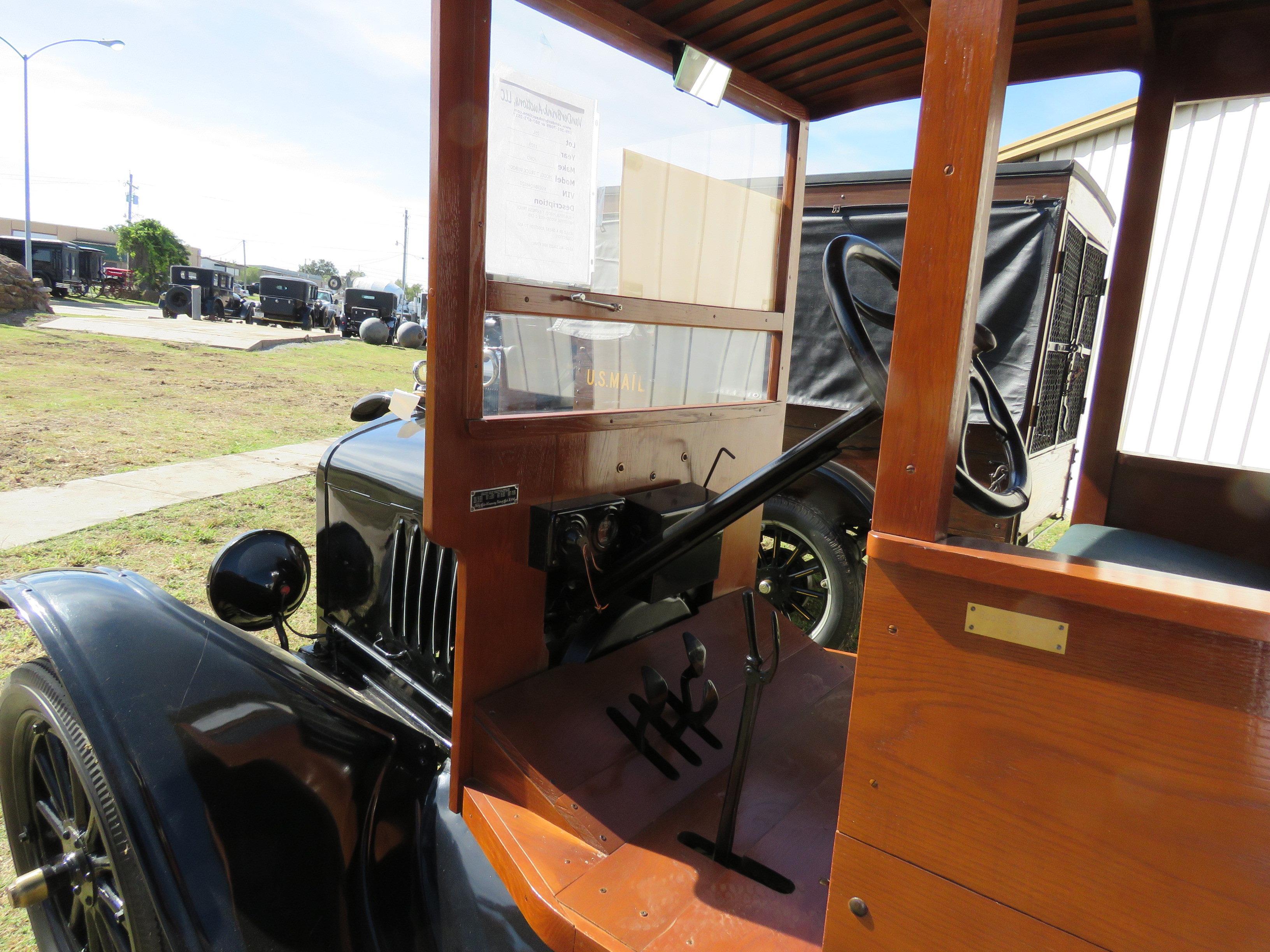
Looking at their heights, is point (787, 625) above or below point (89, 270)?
below

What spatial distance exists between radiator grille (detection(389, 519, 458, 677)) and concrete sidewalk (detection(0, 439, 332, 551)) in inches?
104

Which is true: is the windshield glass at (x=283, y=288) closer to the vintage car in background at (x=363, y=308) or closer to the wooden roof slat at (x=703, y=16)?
the vintage car in background at (x=363, y=308)

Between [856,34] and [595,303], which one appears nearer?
[595,303]

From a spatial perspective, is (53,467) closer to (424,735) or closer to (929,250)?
(424,735)

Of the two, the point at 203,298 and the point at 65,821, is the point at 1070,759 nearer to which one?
the point at 65,821

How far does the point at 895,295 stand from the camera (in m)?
4.32

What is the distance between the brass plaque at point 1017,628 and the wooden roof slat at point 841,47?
1.57 m

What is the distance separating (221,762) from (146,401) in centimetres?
1081

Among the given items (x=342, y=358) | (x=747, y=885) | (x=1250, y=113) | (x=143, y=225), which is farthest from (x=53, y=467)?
(x=143, y=225)

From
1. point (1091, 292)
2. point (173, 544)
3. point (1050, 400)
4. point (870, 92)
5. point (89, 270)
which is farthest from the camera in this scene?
point (89, 270)

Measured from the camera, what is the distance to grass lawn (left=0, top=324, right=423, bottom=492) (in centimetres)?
738

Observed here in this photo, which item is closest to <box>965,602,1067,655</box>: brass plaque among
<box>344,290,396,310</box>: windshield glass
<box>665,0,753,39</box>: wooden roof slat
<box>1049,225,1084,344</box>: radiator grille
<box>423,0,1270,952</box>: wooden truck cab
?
<box>423,0,1270,952</box>: wooden truck cab

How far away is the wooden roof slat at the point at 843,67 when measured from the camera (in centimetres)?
196

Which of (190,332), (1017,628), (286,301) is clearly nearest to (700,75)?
(1017,628)
